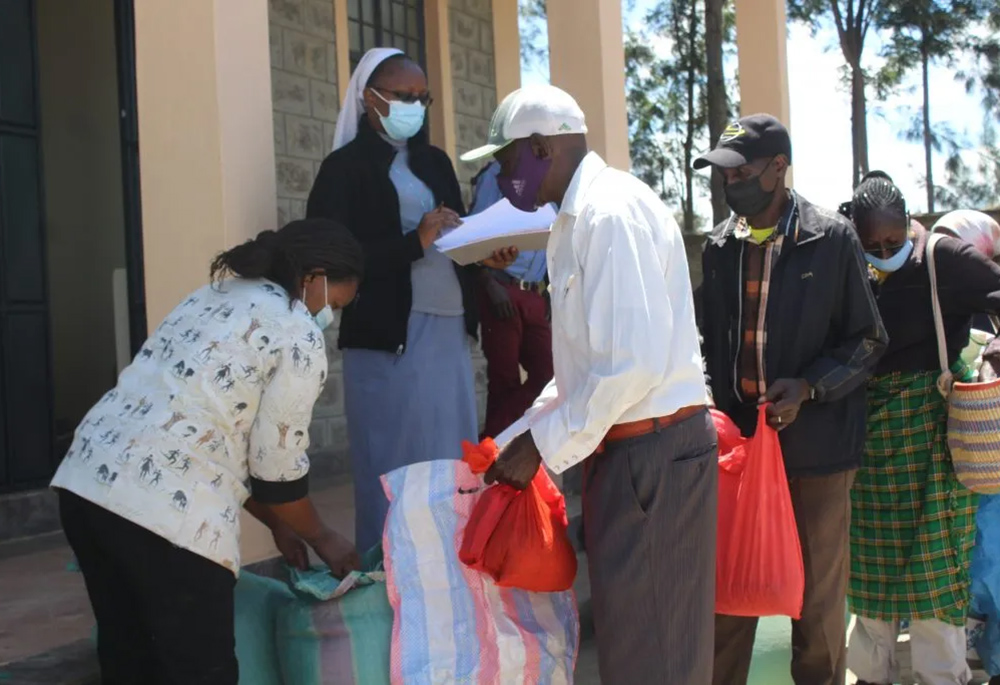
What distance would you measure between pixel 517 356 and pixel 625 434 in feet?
8.00

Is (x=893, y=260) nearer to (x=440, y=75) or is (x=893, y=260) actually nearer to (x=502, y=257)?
(x=502, y=257)

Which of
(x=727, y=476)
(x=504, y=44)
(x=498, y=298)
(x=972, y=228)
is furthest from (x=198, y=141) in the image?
(x=504, y=44)

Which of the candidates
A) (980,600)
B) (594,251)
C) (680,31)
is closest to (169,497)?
(594,251)

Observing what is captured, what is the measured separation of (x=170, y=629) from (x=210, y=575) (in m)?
0.16

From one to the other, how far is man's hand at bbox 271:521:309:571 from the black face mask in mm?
1690

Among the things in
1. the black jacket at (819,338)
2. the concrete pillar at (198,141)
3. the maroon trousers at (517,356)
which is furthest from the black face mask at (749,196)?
the maroon trousers at (517,356)

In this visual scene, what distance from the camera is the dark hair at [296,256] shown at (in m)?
2.95

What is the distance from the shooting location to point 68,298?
8.16 m

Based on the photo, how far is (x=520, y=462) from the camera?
112 inches

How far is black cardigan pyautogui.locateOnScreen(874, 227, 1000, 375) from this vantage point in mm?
4031

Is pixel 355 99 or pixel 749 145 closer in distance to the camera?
pixel 749 145

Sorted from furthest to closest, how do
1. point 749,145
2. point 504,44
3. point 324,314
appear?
point 504,44
point 749,145
point 324,314

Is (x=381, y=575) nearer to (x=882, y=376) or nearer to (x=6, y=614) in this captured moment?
(x=6, y=614)

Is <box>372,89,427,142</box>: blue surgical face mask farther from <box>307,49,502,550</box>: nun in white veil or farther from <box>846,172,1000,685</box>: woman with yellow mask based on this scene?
<box>846,172,1000,685</box>: woman with yellow mask
